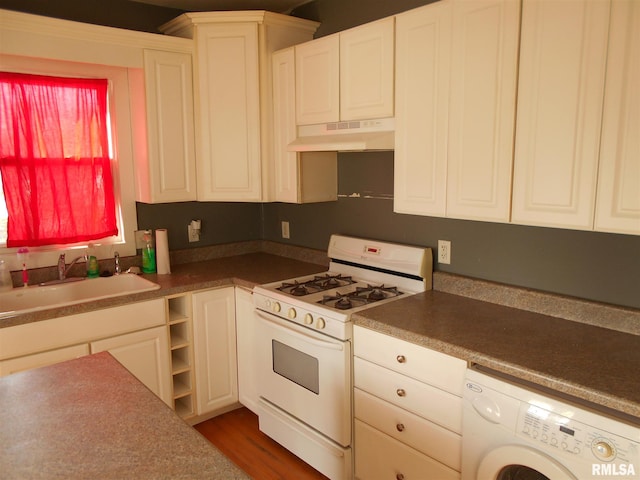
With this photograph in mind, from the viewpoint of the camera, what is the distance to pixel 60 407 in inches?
51.2

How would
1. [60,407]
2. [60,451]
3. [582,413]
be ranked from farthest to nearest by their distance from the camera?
[582,413], [60,407], [60,451]

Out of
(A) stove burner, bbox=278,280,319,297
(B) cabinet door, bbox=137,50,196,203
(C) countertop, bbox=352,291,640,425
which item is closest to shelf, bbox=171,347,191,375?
(A) stove burner, bbox=278,280,319,297

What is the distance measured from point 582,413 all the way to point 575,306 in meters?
0.66

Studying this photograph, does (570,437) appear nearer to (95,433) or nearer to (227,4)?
(95,433)

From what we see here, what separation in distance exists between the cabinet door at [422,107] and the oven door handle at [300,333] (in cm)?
70

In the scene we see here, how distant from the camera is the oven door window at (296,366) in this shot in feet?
7.70

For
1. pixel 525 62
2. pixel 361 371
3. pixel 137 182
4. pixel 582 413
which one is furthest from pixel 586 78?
pixel 137 182

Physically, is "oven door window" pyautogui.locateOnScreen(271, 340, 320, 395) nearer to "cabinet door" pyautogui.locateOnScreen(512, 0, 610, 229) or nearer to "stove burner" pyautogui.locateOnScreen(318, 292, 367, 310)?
"stove burner" pyautogui.locateOnScreen(318, 292, 367, 310)

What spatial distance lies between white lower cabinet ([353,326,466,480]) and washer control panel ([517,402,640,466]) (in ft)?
0.92

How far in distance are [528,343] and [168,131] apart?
2.25 metres

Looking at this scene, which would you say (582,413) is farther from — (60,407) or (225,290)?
(225,290)

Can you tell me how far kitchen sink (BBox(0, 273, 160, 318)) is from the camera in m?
2.59

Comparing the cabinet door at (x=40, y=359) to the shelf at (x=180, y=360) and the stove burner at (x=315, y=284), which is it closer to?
the shelf at (x=180, y=360)

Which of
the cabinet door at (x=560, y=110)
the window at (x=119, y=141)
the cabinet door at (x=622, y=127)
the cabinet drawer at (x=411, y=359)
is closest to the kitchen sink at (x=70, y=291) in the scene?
the window at (x=119, y=141)
